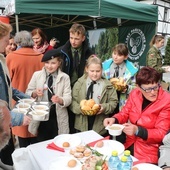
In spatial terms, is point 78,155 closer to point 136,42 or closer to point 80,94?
point 80,94

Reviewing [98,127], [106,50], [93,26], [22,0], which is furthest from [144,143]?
[93,26]

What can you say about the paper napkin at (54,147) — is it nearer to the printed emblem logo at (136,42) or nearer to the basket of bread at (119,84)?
the basket of bread at (119,84)

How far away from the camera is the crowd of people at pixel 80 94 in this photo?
1.89m

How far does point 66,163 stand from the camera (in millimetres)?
1467

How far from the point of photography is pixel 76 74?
2.96 m

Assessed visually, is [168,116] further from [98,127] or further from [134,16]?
[134,16]

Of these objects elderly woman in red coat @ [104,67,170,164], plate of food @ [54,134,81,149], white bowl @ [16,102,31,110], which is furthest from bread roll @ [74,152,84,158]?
white bowl @ [16,102,31,110]

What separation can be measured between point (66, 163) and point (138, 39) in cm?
646

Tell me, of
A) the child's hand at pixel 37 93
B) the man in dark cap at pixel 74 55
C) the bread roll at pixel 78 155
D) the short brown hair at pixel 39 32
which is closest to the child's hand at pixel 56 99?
the child's hand at pixel 37 93

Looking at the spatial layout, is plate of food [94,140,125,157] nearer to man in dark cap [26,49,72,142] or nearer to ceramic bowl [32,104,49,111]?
ceramic bowl [32,104,49,111]

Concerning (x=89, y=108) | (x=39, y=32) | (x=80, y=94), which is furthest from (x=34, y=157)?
(x=39, y=32)

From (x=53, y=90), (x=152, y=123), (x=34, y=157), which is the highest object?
(x=53, y=90)

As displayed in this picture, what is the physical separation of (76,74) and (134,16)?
2.68 metres

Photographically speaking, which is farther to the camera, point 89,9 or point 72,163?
point 89,9
